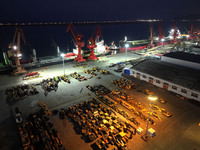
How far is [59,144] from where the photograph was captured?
17266 millimetres

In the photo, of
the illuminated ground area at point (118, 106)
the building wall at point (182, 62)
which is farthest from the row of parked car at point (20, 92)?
the building wall at point (182, 62)

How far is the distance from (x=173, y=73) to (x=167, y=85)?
12.5 ft

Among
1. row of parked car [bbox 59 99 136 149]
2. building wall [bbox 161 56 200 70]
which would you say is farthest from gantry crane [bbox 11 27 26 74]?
building wall [bbox 161 56 200 70]

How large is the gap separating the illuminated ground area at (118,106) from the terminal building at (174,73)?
1.72m

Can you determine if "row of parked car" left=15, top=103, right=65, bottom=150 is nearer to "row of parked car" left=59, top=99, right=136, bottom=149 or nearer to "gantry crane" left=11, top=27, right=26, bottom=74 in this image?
"row of parked car" left=59, top=99, right=136, bottom=149

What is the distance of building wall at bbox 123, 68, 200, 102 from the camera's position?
26087mm

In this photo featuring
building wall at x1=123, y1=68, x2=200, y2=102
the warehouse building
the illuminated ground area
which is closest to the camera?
the illuminated ground area

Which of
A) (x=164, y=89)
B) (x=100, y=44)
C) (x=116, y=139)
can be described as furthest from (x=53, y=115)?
(x=100, y=44)

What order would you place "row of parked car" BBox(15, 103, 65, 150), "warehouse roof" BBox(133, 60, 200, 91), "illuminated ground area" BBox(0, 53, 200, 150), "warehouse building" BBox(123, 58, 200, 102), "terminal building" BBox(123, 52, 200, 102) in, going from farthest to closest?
"warehouse roof" BBox(133, 60, 200, 91) → "terminal building" BBox(123, 52, 200, 102) → "warehouse building" BBox(123, 58, 200, 102) → "illuminated ground area" BBox(0, 53, 200, 150) → "row of parked car" BBox(15, 103, 65, 150)

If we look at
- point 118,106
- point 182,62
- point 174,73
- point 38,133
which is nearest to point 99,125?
point 118,106

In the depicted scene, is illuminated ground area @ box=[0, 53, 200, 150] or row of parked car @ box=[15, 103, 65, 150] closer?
row of parked car @ box=[15, 103, 65, 150]

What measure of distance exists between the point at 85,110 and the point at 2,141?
39.9 ft

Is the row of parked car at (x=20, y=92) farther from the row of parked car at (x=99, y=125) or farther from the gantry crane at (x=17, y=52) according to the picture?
the gantry crane at (x=17, y=52)

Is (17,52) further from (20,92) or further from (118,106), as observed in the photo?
(118,106)
